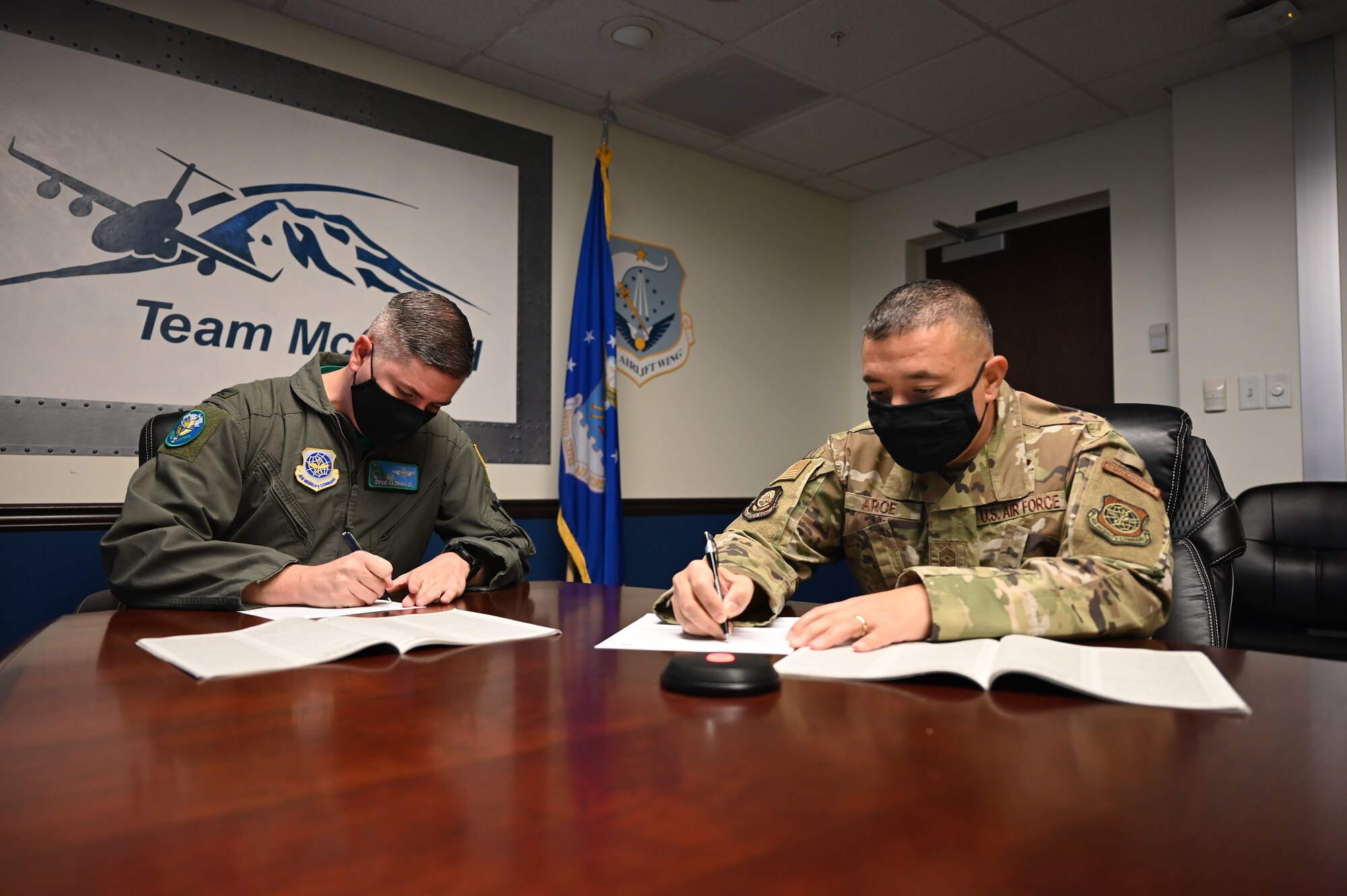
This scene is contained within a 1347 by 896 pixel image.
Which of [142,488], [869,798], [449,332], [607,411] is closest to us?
[869,798]

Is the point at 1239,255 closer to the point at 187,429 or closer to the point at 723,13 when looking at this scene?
the point at 723,13

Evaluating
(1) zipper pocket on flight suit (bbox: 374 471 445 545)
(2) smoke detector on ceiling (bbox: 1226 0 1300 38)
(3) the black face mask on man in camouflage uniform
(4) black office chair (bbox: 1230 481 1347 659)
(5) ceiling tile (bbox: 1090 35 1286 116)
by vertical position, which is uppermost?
(5) ceiling tile (bbox: 1090 35 1286 116)

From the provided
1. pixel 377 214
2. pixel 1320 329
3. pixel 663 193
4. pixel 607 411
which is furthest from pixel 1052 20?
pixel 377 214

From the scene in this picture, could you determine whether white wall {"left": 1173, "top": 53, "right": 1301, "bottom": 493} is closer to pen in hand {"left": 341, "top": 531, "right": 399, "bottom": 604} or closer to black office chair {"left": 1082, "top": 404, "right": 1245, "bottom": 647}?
black office chair {"left": 1082, "top": 404, "right": 1245, "bottom": 647}

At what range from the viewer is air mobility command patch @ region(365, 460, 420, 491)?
1.88m

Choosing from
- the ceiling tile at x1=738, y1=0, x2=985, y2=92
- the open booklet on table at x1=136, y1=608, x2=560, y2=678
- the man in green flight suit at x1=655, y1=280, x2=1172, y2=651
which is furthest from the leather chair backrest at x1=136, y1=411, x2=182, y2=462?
the ceiling tile at x1=738, y1=0, x2=985, y2=92

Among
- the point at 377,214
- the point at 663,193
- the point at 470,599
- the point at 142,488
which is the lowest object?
the point at 470,599

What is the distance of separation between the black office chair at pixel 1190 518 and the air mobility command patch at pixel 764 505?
26.6 inches

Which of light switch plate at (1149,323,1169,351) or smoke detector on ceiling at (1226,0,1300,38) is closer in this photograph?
smoke detector on ceiling at (1226,0,1300,38)

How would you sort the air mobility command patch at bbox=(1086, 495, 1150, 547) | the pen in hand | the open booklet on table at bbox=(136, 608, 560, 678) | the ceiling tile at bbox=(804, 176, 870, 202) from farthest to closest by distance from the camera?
the ceiling tile at bbox=(804, 176, 870, 202)
the pen in hand
the air mobility command patch at bbox=(1086, 495, 1150, 547)
the open booklet on table at bbox=(136, 608, 560, 678)

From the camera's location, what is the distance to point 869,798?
52 cm

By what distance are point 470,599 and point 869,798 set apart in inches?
45.1

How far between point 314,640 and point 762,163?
157 inches

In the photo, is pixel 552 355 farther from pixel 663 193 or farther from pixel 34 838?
pixel 34 838
